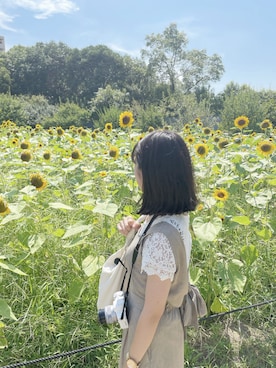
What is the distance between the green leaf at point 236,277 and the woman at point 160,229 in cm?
74

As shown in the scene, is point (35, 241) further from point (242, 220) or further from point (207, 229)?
point (242, 220)

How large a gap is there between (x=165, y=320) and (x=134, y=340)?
13 cm

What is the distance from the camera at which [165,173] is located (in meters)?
1.03

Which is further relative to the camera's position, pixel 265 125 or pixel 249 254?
pixel 265 125

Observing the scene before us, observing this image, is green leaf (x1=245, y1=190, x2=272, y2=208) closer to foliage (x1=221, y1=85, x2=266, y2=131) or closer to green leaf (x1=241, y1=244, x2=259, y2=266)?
green leaf (x1=241, y1=244, x2=259, y2=266)

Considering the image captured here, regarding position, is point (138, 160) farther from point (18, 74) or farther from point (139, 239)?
point (18, 74)

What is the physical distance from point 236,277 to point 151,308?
908 millimetres

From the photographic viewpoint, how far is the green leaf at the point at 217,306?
1.95 metres

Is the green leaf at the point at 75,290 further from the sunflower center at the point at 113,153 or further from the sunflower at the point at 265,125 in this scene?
the sunflower at the point at 265,125

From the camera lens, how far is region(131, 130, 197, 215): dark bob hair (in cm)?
104

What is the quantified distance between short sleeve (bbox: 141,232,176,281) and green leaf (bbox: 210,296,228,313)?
1014mm

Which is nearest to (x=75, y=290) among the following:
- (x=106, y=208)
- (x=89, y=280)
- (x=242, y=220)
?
(x=89, y=280)

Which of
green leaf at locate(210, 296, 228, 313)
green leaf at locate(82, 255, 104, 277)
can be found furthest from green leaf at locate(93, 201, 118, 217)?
green leaf at locate(210, 296, 228, 313)

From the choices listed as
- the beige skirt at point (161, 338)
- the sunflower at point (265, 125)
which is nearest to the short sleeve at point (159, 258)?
the beige skirt at point (161, 338)
